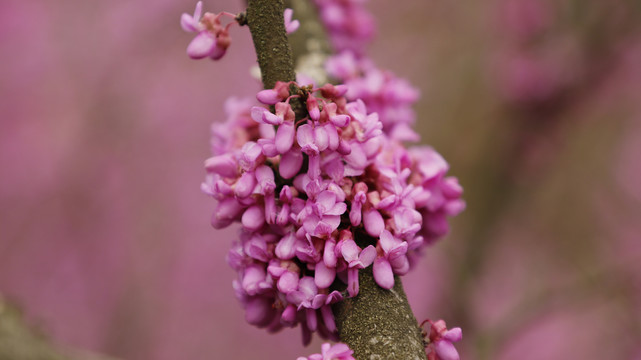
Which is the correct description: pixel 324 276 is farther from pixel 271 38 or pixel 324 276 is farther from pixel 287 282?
pixel 271 38

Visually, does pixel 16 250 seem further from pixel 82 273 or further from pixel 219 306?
pixel 219 306

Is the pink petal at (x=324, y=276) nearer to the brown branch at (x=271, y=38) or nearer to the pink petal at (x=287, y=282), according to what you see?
the pink petal at (x=287, y=282)

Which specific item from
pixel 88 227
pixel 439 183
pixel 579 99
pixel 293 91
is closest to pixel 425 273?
pixel 579 99

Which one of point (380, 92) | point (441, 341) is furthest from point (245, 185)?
point (380, 92)

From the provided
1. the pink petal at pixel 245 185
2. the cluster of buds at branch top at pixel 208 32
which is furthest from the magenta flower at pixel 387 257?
the cluster of buds at branch top at pixel 208 32

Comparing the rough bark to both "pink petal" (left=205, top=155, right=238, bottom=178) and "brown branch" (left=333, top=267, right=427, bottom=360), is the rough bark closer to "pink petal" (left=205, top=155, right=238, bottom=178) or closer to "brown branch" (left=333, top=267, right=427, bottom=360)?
"brown branch" (left=333, top=267, right=427, bottom=360)
